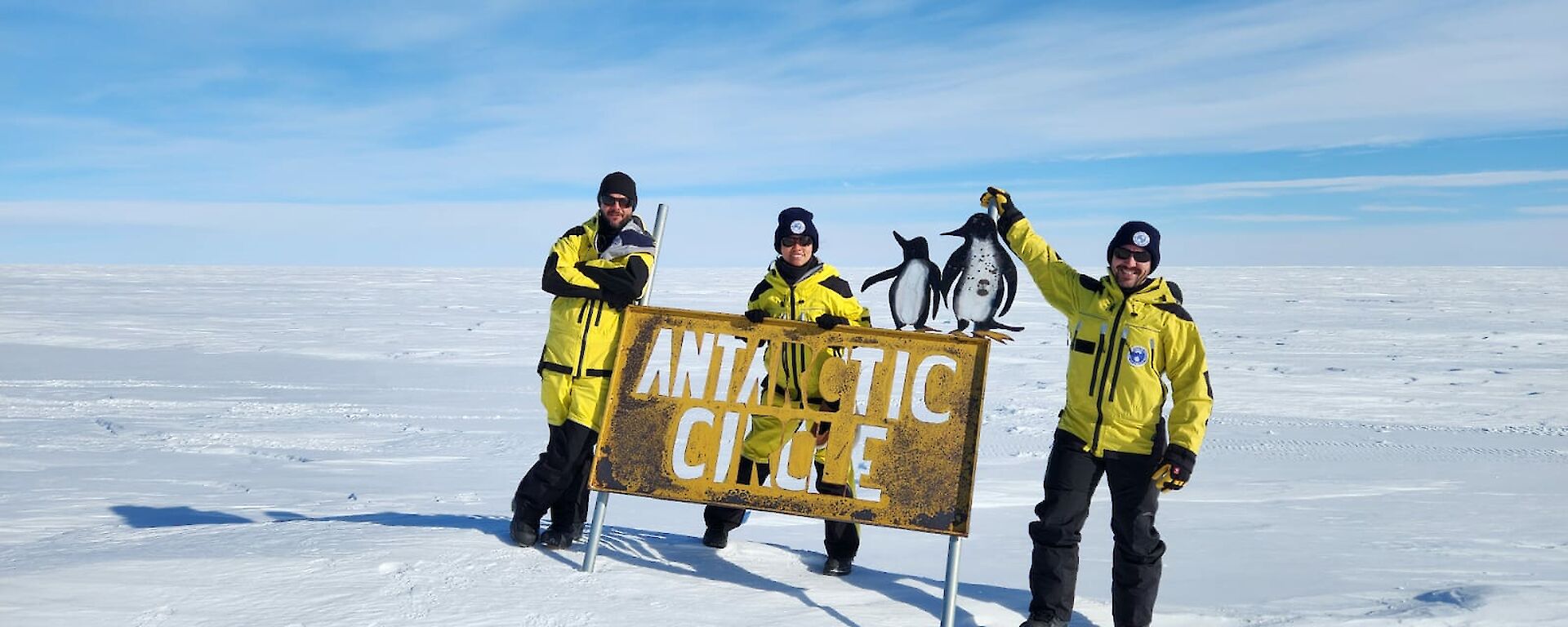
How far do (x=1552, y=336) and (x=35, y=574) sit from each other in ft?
69.9

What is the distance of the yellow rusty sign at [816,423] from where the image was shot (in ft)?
12.0

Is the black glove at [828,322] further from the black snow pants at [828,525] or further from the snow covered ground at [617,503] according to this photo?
the snow covered ground at [617,503]

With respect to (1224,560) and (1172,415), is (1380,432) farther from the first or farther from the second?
(1172,415)

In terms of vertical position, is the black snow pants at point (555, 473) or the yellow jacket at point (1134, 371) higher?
the yellow jacket at point (1134, 371)

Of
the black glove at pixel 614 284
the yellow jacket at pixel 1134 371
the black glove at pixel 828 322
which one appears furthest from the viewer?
the black glove at pixel 614 284

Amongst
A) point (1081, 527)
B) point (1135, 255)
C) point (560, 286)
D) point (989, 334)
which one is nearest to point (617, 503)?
point (560, 286)

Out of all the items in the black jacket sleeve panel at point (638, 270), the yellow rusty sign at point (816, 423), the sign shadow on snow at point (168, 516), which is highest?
the black jacket sleeve panel at point (638, 270)

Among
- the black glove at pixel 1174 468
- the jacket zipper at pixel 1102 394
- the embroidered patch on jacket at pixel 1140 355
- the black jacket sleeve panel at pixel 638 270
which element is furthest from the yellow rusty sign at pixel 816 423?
the black glove at pixel 1174 468

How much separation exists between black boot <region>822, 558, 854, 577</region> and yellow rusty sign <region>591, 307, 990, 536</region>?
512 millimetres

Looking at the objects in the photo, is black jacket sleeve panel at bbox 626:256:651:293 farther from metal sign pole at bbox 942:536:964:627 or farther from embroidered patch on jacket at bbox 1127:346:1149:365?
embroidered patch on jacket at bbox 1127:346:1149:365

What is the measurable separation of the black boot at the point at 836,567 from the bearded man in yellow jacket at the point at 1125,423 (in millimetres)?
894

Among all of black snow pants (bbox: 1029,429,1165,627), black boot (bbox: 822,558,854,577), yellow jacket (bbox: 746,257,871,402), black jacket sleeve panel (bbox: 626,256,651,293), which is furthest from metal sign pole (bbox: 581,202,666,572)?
black snow pants (bbox: 1029,429,1165,627)

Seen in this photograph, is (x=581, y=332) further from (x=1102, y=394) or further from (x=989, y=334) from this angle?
(x=1102, y=394)

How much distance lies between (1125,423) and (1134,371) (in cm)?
18
